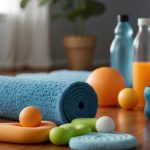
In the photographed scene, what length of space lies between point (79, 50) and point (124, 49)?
2.03 m

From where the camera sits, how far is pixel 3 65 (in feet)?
11.5

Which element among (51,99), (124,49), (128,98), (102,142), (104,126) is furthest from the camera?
(124,49)

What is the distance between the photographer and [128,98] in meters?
1.31

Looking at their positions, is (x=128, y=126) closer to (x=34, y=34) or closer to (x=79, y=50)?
(x=79, y=50)

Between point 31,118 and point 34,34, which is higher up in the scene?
point 34,34

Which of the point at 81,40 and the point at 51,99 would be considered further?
the point at 81,40

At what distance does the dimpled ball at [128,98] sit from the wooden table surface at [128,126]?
0.8 inches

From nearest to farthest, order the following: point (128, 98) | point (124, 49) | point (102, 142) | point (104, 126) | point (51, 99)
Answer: point (102, 142), point (104, 126), point (51, 99), point (128, 98), point (124, 49)

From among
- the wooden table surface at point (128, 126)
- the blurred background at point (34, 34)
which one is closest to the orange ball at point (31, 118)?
the wooden table surface at point (128, 126)

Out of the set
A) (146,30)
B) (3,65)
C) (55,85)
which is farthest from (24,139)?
(3,65)

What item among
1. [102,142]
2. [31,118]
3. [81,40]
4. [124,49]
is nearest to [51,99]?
[31,118]

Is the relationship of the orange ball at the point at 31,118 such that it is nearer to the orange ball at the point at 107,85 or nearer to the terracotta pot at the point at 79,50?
the orange ball at the point at 107,85

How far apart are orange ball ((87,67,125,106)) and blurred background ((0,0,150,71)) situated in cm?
214

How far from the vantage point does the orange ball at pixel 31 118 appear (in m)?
0.97
